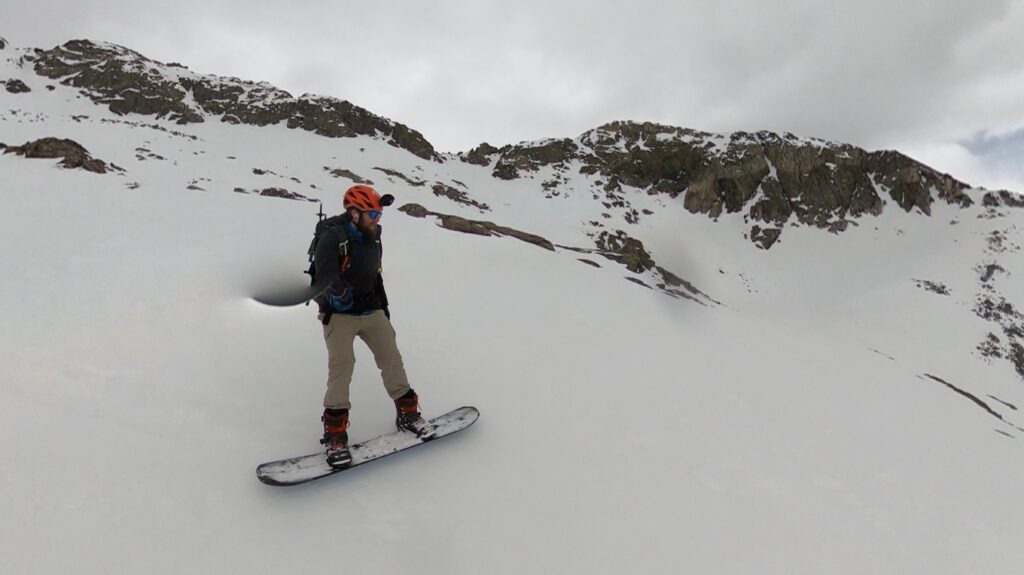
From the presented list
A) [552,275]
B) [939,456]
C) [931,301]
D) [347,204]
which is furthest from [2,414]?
[931,301]

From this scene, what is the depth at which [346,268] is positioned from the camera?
13.5 feet

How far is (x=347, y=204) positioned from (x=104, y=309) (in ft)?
10.4

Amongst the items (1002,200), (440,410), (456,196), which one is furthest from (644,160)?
(440,410)

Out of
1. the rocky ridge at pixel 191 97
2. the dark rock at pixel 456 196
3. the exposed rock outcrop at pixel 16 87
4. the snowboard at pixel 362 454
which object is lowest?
the snowboard at pixel 362 454

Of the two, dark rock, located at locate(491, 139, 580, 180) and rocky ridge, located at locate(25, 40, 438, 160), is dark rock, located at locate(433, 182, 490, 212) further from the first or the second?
rocky ridge, located at locate(25, 40, 438, 160)

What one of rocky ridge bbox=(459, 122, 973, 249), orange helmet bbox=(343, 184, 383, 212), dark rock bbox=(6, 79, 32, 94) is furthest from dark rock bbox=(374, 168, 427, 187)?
orange helmet bbox=(343, 184, 383, 212)

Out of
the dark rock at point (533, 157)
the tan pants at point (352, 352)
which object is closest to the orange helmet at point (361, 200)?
the tan pants at point (352, 352)

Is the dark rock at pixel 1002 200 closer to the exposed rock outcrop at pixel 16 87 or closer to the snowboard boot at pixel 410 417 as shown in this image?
the snowboard boot at pixel 410 417

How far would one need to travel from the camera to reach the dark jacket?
12.9 ft

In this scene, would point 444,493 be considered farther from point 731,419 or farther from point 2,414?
point 731,419

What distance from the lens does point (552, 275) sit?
10273 millimetres

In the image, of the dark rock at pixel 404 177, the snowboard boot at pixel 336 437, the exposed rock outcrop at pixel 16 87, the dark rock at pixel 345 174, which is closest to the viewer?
the snowboard boot at pixel 336 437

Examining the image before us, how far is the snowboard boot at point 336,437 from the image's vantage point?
354 centimetres

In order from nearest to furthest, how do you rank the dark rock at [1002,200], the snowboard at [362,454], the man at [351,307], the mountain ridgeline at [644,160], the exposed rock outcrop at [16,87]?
1. the snowboard at [362,454]
2. the man at [351,307]
3. the exposed rock outcrop at [16,87]
4. the dark rock at [1002,200]
5. the mountain ridgeline at [644,160]
